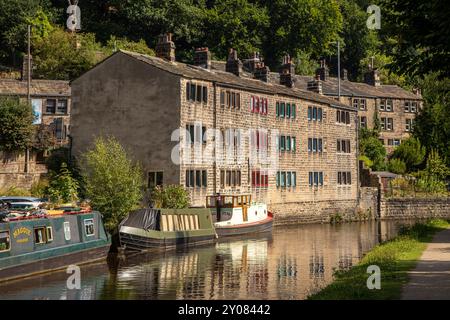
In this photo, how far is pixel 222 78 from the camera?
52.2 m

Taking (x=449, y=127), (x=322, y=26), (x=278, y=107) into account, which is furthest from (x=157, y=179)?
(x=322, y=26)

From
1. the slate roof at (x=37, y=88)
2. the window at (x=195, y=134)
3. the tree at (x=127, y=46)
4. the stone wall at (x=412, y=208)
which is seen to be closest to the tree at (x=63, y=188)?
the window at (x=195, y=134)

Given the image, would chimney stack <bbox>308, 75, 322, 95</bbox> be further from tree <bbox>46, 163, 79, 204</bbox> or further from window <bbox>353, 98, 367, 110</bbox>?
tree <bbox>46, 163, 79, 204</bbox>

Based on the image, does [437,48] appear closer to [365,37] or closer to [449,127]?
[449,127]

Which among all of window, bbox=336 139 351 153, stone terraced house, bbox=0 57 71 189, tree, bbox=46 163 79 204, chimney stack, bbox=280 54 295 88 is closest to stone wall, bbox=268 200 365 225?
window, bbox=336 139 351 153

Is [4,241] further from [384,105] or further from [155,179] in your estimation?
[384,105]

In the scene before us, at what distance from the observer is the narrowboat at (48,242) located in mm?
28078

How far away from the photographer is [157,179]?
4744 cm

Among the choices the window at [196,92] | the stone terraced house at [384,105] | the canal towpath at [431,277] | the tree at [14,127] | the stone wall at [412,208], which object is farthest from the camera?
the stone terraced house at [384,105]

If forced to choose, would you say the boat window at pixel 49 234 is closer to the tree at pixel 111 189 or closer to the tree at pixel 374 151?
the tree at pixel 111 189

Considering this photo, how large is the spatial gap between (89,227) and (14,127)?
2306 cm

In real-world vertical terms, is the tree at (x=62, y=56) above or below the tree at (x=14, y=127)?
above

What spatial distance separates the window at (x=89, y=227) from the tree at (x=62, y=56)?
138ft

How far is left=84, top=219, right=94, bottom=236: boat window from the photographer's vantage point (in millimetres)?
33719
